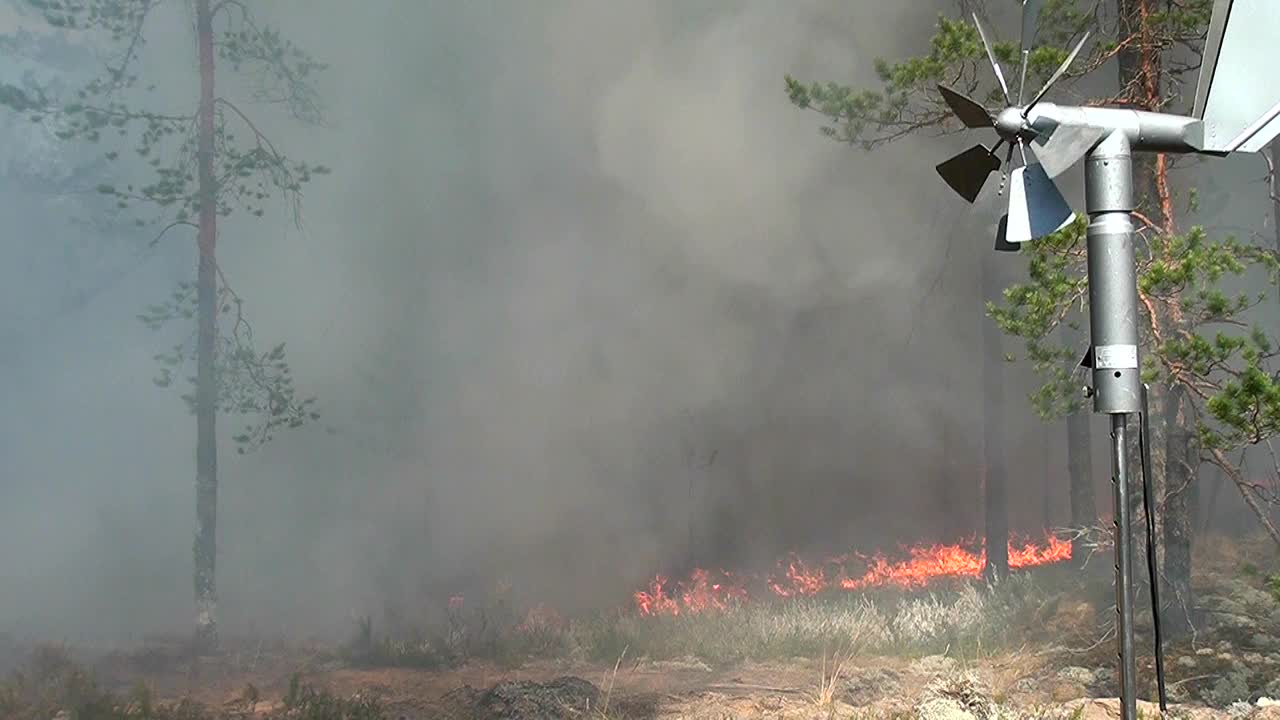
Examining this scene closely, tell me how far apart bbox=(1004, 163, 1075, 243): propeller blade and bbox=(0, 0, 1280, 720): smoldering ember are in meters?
2.89

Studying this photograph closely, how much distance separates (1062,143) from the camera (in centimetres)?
370

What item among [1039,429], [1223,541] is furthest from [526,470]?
[1039,429]

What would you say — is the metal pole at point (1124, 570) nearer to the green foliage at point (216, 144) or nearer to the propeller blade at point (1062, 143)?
the propeller blade at point (1062, 143)

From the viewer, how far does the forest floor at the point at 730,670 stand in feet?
23.2

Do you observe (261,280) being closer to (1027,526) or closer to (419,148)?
(419,148)

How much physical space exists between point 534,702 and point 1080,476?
6.64 m

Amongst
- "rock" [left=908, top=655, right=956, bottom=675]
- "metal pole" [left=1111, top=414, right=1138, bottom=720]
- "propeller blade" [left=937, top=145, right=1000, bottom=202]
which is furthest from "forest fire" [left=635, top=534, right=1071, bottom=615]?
"metal pole" [left=1111, top=414, right=1138, bottom=720]

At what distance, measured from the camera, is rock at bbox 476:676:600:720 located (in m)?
7.06

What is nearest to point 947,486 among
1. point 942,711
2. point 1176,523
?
point 1176,523

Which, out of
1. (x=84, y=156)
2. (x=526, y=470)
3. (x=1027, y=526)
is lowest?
(x=1027, y=526)

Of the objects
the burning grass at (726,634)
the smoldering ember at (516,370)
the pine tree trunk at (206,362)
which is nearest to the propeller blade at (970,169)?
the smoldering ember at (516,370)

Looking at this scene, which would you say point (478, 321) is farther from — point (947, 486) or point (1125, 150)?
point (1125, 150)

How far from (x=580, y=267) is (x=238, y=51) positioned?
12.1 ft

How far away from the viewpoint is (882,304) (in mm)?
13148
